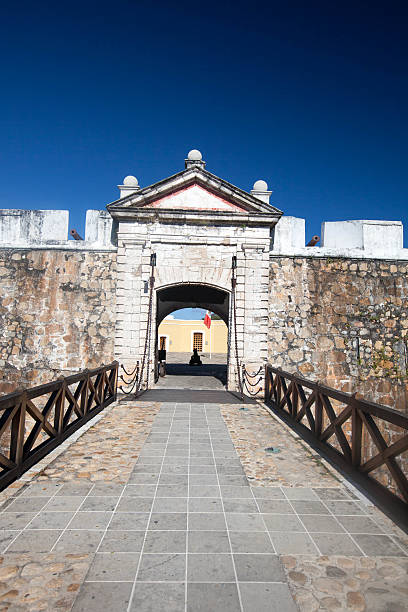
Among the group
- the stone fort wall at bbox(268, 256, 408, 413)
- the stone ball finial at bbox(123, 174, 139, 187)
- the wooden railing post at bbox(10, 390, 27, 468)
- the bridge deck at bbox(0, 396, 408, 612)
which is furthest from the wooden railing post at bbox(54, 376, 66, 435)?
the stone ball finial at bbox(123, 174, 139, 187)

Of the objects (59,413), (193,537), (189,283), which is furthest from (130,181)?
(193,537)

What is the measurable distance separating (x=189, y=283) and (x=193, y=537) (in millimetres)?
6822

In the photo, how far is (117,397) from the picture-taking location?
848 cm

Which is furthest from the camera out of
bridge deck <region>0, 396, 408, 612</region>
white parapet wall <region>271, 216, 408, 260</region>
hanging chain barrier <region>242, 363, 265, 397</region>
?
white parapet wall <region>271, 216, 408, 260</region>

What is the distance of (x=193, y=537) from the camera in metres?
2.82

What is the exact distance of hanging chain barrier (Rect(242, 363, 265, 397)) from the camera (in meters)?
8.85

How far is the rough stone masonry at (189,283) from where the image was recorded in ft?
29.8

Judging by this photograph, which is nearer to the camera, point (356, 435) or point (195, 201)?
point (356, 435)

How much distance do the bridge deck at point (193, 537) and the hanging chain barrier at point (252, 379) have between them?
399 cm

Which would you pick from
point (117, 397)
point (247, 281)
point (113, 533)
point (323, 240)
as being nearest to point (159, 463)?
point (113, 533)

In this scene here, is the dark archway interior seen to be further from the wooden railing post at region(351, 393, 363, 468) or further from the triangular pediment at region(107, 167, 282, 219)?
the wooden railing post at region(351, 393, 363, 468)

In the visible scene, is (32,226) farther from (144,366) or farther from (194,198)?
(144,366)

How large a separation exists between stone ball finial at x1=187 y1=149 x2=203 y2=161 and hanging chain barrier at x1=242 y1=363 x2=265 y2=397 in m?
5.21

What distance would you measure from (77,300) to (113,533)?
7012 mm
